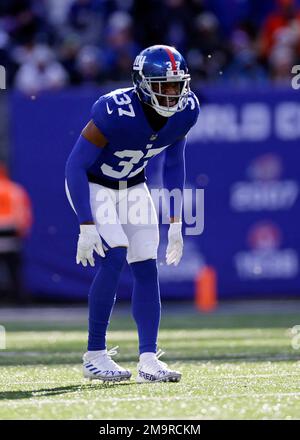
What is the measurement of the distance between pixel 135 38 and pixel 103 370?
7540mm

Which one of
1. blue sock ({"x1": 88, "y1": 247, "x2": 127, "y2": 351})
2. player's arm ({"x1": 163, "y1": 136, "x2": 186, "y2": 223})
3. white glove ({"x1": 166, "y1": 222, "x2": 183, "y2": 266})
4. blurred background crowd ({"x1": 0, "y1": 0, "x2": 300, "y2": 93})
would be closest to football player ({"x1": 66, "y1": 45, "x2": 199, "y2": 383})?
blue sock ({"x1": 88, "y1": 247, "x2": 127, "y2": 351})

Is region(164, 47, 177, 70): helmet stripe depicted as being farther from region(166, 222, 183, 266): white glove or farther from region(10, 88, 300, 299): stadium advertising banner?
region(10, 88, 300, 299): stadium advertising banner

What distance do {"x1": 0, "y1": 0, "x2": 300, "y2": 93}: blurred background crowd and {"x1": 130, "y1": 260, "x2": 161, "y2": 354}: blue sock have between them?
6.44 m

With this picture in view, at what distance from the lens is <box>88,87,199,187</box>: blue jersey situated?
4969 millimetres

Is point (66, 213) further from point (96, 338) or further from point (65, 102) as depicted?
point (96, 338)

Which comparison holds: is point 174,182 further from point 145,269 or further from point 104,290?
point 104,290

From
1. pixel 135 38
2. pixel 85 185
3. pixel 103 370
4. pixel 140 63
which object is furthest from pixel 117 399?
pixel 135 38

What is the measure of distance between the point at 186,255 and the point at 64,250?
1233mm

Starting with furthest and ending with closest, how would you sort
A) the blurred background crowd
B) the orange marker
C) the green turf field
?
the blurred background crowd → the orange marker → the green turf field

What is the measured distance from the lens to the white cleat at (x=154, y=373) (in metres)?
4.92

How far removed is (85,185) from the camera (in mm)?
4961

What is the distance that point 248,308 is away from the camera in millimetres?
11031

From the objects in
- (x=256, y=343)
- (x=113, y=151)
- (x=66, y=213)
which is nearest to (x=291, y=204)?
(x=66, y=213)

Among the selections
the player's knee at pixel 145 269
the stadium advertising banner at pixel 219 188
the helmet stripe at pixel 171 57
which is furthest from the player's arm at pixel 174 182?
the stadium advertising banner at pixel 219 188
